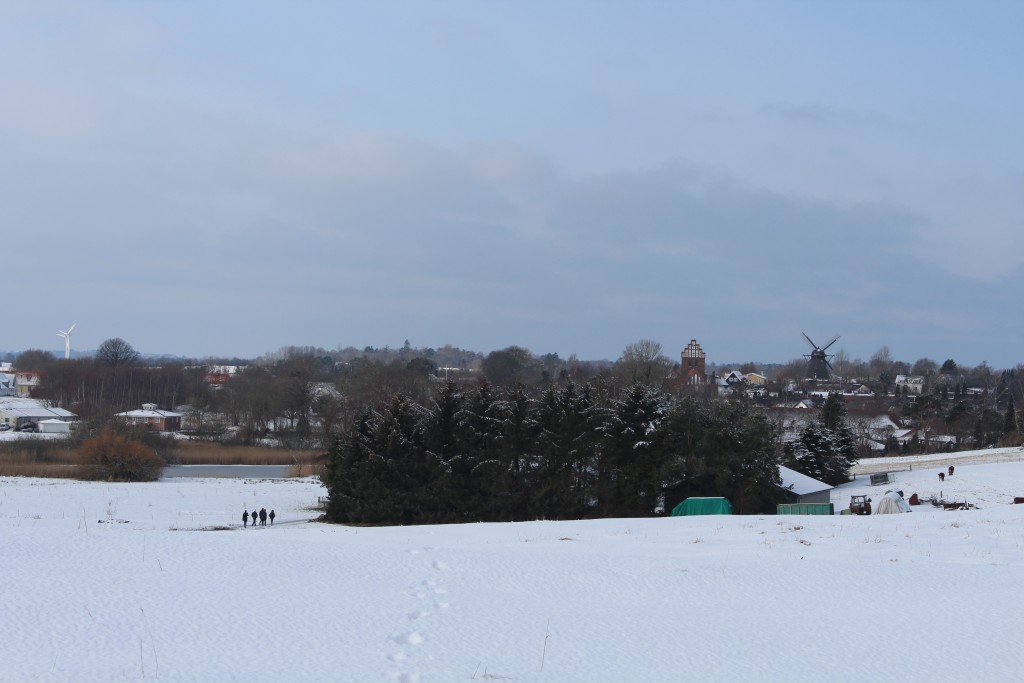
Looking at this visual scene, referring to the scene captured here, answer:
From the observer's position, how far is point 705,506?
3142cm

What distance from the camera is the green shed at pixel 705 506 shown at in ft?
103

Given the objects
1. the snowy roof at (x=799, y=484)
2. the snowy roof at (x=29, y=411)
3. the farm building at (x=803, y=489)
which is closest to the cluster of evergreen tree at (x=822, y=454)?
the snowy roof at (x=799, y=484)

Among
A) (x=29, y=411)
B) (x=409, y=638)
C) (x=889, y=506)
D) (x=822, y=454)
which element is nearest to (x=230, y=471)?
(x=822, y=454)

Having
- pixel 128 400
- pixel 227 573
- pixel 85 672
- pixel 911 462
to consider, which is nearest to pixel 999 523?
pixel 227 573

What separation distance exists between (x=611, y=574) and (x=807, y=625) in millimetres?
4305

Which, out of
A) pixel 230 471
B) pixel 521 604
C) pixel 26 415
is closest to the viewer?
pixel 521 604

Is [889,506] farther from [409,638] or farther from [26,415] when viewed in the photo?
[26,415]

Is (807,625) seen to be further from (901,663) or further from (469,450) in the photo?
(469,450)

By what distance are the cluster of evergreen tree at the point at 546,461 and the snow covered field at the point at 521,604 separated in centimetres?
1192

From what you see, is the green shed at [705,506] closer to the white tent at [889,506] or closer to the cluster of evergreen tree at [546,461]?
the cluster of evergreen tree at [546,461]

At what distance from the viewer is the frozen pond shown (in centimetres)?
6088

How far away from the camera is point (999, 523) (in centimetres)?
2297

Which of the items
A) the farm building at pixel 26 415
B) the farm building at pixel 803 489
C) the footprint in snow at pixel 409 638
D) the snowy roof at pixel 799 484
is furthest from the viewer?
the farm building at pixel 26 415

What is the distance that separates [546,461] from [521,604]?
21491 millimetres
